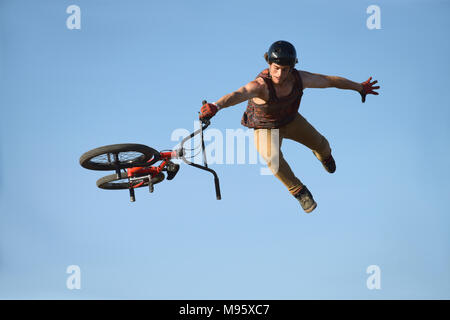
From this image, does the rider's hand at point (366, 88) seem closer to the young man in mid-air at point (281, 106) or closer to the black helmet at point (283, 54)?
the young man in mid-air at point (281, 106)

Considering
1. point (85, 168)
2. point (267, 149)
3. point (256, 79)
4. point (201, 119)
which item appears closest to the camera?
point (201, 119)

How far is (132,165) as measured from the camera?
47.4 feet

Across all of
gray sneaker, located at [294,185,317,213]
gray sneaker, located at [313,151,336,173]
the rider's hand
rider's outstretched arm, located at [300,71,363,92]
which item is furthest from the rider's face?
gray sneaker, located at [313,151,336,173]

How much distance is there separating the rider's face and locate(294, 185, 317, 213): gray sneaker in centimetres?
222

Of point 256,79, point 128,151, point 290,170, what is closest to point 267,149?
point 290,170

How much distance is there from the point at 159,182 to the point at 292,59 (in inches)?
162

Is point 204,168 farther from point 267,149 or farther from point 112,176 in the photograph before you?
point 112,176

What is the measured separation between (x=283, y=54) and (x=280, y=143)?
72.8 inches

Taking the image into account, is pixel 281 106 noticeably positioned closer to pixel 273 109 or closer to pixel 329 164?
pixel 273 109

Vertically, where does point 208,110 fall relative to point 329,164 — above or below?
above

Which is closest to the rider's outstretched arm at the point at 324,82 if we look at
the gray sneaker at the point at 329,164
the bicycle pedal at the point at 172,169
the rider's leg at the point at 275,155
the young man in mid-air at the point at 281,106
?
the young man in mid-air at the point at 281,106

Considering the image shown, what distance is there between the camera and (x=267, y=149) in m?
13.6

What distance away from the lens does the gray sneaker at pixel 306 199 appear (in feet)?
45.3

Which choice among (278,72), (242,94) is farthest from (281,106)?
(242,94)
